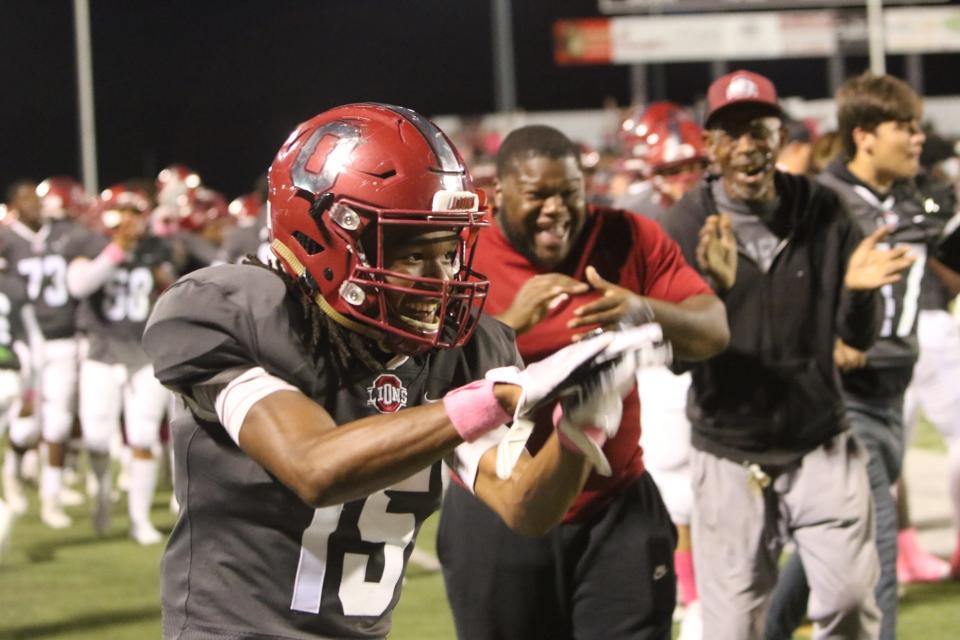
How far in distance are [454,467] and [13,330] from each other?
559cm

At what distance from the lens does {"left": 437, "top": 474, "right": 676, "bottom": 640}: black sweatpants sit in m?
3.77

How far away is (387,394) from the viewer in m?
2.54

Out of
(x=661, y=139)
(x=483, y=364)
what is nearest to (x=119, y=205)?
(x=661, y=139)

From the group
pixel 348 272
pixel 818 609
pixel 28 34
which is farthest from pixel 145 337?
pixel 28 34

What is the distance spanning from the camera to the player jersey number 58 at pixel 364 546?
2516 mm

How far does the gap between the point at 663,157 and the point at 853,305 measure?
2644 mm

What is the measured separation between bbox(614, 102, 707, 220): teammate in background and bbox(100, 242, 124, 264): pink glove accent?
121 inches

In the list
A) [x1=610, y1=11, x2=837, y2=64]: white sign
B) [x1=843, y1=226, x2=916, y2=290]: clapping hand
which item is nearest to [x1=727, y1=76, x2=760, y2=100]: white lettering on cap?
[x1=843, y1=226, x2=916, y2=290]: clapping hand

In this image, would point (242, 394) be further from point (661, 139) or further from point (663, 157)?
point (661, 139)

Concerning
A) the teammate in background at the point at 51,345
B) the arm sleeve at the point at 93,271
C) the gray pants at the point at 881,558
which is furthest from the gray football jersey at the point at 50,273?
the gray pants at the point at 881,558

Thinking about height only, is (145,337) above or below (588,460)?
above

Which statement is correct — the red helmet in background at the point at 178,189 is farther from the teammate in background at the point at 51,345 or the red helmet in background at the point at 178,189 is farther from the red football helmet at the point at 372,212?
the red football helmet at the point at 372,212

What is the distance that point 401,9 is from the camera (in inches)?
2176

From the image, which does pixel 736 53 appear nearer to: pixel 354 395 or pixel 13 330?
pixel 13 330
